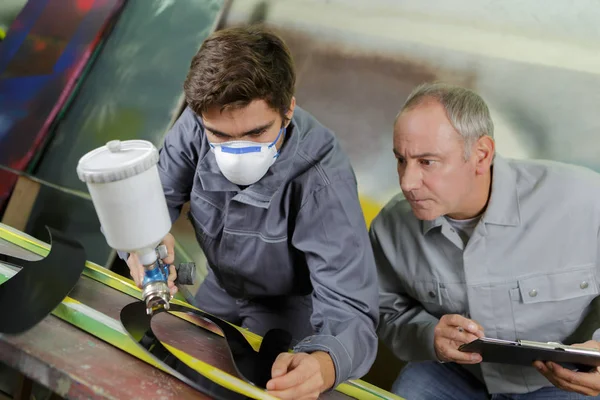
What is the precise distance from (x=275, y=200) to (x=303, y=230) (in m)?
0.11

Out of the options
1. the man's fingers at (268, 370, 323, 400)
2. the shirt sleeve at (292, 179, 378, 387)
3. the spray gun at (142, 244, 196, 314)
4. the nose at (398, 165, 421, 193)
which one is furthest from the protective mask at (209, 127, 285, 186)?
the man's fingers at (268, 370, 323, 400)

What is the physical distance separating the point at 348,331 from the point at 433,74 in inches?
46.4

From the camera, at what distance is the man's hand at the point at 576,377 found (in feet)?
4.46

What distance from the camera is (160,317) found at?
4.09ft

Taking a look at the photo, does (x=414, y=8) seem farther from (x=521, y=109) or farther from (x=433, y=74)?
(x=521, y=109)

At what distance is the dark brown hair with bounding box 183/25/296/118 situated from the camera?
1164mm

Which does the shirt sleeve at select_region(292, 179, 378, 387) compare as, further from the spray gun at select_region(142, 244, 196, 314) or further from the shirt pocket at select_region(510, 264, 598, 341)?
the shirt pocket at select_region(510, 264, 598, 341)

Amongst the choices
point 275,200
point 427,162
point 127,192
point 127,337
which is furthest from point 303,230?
point 127,192

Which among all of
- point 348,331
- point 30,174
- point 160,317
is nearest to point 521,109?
point 348,331

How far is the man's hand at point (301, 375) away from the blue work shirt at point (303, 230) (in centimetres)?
3

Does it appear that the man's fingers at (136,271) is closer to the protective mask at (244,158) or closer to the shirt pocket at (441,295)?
the protective mask at (244,158)

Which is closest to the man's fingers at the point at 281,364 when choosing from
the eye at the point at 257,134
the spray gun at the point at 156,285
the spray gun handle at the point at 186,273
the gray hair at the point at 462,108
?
the spray gun at the point at 156,285

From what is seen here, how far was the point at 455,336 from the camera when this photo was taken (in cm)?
144

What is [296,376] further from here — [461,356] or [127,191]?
[461,356]
